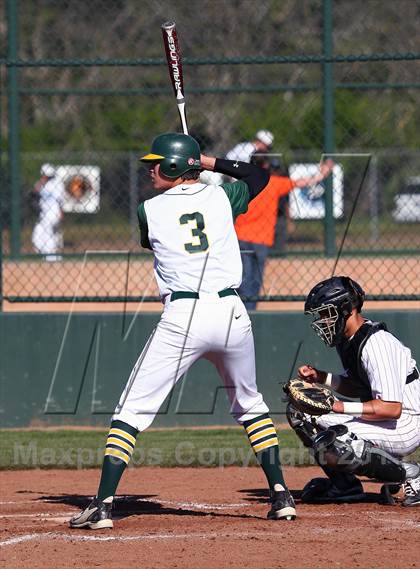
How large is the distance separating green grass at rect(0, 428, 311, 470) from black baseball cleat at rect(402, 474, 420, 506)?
1725 mm

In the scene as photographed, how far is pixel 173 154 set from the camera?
5832mm

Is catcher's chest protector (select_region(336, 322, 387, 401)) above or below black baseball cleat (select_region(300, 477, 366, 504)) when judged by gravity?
above

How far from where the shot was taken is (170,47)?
6.65 meters

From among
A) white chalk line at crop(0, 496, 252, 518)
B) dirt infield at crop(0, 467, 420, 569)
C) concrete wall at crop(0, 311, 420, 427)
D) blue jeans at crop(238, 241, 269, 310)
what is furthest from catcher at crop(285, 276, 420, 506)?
blue jeans at crop(238, 241, 269, 310)

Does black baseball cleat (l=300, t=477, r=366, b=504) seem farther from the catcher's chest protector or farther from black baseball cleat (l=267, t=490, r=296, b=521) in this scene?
black baseball cleat (l=267, t=490, r=296, b=521)

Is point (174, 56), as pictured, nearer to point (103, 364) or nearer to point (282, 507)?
point (282, 507)

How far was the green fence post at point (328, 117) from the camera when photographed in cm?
985

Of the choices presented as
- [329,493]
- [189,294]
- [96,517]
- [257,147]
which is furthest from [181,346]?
[257,147]

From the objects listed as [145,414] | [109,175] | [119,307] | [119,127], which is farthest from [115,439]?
[119,127]

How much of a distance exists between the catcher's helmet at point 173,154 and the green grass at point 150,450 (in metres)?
2.72

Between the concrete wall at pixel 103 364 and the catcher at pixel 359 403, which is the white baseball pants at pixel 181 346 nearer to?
the catcher at pixel 359 403

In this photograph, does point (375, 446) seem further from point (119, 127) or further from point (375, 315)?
point (119, 127)

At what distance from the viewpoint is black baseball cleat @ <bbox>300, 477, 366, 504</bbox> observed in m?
6.39

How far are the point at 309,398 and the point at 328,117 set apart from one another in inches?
211
